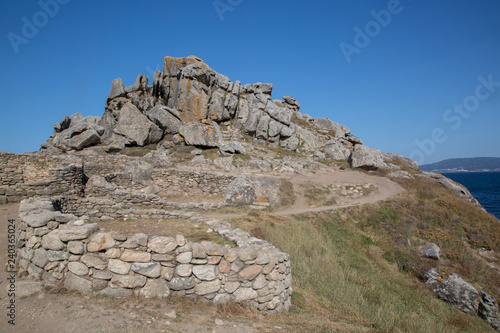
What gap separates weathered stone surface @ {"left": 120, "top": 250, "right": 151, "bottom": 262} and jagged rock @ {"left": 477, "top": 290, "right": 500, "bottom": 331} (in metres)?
13.6

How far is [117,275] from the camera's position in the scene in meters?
5.51

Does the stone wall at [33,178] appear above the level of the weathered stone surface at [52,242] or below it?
above

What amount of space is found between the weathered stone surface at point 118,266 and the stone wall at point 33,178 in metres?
9.82

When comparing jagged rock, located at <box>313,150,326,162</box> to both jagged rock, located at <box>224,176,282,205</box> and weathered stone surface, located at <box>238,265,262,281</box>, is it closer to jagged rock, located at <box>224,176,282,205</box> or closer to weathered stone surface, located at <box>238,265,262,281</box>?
jagged rock, located at <box>224,176,282,205</box>

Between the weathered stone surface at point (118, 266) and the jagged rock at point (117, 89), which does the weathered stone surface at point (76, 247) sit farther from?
the jagged rock at point (117, 89)

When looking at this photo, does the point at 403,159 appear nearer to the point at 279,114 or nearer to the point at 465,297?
the point at 279,114

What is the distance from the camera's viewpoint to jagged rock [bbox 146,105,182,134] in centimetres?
3378

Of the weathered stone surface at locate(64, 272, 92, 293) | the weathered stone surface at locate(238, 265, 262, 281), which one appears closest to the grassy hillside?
the weathered stone surface at locate(238, 265, 262, 281)

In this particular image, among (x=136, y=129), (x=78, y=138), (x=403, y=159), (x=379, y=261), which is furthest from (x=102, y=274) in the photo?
(x=403, y=159)

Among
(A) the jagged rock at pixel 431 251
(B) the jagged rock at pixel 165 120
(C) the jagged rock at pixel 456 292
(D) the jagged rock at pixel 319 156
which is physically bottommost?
(C) the jagged rock at pixel 456 292

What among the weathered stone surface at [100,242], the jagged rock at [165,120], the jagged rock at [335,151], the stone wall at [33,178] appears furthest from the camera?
the jagged rock at [335,151]

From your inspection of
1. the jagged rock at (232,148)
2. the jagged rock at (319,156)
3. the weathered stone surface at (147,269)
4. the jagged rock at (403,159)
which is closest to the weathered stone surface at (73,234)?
the weathered stone surface at (147,269)

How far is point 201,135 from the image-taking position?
101 feet

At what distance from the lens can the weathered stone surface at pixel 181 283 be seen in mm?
5684
